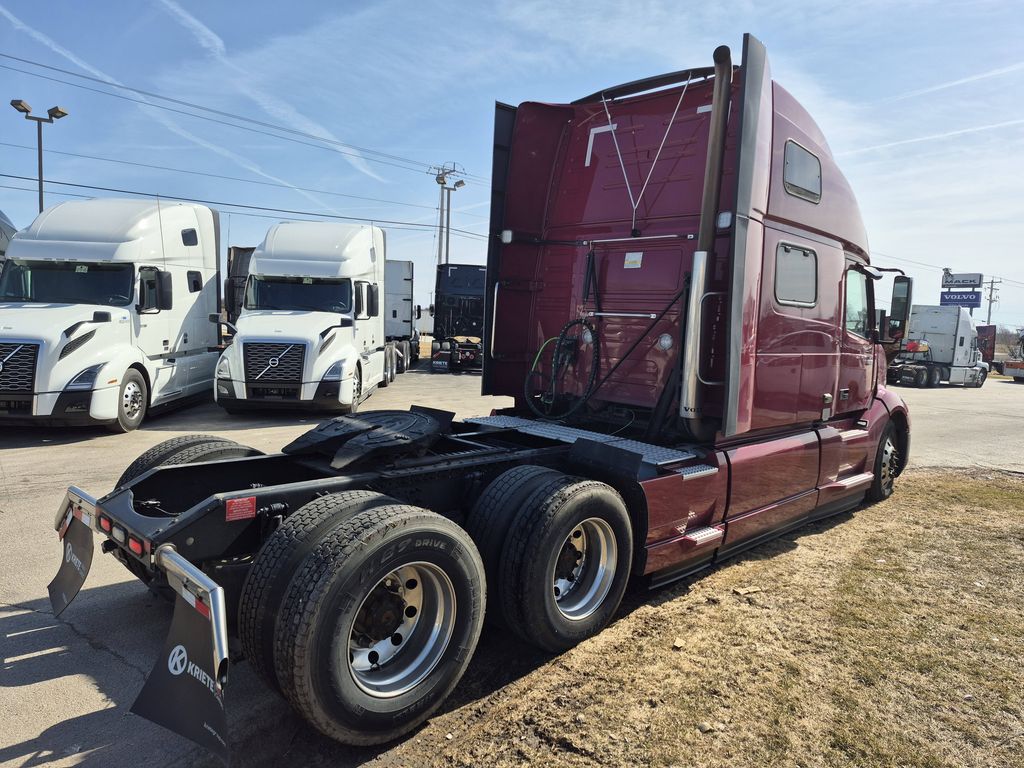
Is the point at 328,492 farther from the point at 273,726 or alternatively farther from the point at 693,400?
the point at 693,400

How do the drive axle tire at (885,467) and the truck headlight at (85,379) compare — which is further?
the truck headlight at (85,379)

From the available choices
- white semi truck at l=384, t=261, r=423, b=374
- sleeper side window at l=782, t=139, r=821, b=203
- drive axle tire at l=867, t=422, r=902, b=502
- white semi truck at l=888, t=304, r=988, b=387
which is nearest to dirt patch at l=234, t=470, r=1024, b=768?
drive axle tire at l=867, t=422, r=902, b=502

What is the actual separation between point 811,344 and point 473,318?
60.4 feet

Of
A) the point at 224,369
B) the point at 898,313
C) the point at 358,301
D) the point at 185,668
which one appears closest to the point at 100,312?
the point at 224,369

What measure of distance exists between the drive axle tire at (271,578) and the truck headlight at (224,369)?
873 centimetres

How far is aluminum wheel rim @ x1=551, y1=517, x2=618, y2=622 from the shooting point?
3.66 m

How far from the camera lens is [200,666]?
239 cm

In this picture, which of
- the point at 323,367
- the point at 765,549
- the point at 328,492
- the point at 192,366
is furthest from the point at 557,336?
the point at 192,366

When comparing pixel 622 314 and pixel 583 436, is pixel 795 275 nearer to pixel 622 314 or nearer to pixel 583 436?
pixel 622 314

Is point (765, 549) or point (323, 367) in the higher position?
point (323, 367)

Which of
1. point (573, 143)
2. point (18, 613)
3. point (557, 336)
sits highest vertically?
point (573, 143)

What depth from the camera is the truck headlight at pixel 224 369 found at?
35.3 ft

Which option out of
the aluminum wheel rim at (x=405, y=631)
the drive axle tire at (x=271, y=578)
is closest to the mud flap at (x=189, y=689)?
the drive axle tire at (x=271, y=578)

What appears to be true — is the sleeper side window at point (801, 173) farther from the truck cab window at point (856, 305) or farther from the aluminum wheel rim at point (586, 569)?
the aluminum wheel rim at point (586, 569)
